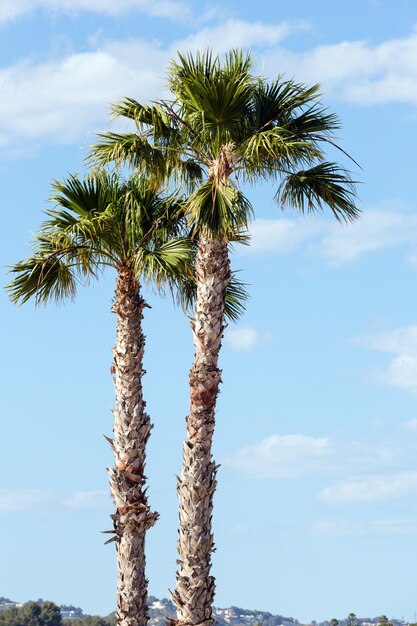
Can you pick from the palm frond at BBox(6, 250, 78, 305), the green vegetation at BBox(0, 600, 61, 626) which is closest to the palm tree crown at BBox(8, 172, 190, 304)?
the palm frond at BBox(6, 250, 78, 305)

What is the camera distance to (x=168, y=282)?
2089 centimetres

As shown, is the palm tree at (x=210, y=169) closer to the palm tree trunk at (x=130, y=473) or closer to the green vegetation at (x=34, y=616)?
the palm tree trunk at (x=130, y=473)

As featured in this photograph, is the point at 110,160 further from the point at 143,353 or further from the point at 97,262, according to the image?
the point at 143,353

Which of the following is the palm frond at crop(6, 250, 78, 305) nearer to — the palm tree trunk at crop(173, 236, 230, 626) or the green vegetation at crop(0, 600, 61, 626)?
the palm tree trunk at crop(173, 236, 230, 626)

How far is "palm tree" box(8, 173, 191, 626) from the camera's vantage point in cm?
2030

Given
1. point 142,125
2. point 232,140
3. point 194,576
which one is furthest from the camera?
point 142,125

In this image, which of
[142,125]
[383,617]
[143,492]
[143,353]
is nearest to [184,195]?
[142,125]

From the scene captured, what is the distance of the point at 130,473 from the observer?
20.4 metres

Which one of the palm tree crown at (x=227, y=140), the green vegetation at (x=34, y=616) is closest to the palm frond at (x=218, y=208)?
the palm tree crown at (x=227, y=140)

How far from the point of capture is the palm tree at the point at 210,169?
1852 cm

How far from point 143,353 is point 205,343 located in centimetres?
225

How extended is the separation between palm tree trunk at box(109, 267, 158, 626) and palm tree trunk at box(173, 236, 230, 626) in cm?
179

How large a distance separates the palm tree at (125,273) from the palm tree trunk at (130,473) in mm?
18

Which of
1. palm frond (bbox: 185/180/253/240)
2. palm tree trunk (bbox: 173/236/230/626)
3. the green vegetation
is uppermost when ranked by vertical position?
the green vegetation
